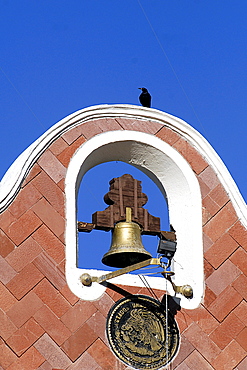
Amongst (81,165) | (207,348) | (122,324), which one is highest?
(81,165)

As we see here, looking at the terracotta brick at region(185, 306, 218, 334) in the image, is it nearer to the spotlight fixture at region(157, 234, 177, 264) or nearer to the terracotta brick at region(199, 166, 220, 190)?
the spotlight fixture at region(157, 234, 177, 264)

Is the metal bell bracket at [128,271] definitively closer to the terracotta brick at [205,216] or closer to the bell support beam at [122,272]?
the bell support beam at [122,272]

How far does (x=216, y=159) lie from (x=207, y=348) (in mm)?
2083

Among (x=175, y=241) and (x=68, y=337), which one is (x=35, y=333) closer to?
(x=68, y=337)

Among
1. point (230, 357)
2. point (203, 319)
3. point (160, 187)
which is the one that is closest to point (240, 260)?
point (203, 319)

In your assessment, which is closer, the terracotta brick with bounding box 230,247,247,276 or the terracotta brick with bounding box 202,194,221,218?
the terracotta brick with bounding box 230,247,247,276

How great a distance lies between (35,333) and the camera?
35.2 ft

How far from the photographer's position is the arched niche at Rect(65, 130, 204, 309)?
11.4 m

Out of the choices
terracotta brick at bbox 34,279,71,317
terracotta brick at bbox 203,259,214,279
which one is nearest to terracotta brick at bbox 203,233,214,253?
terracotta brick at bbox 203,259,214,279

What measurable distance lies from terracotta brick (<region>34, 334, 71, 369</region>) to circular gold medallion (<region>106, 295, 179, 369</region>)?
1.64ft

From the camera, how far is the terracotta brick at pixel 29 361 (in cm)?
1054

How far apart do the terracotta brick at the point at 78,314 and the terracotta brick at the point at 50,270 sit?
0.26 m

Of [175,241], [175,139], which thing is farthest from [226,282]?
[175,139]

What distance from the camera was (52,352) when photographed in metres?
10.7
